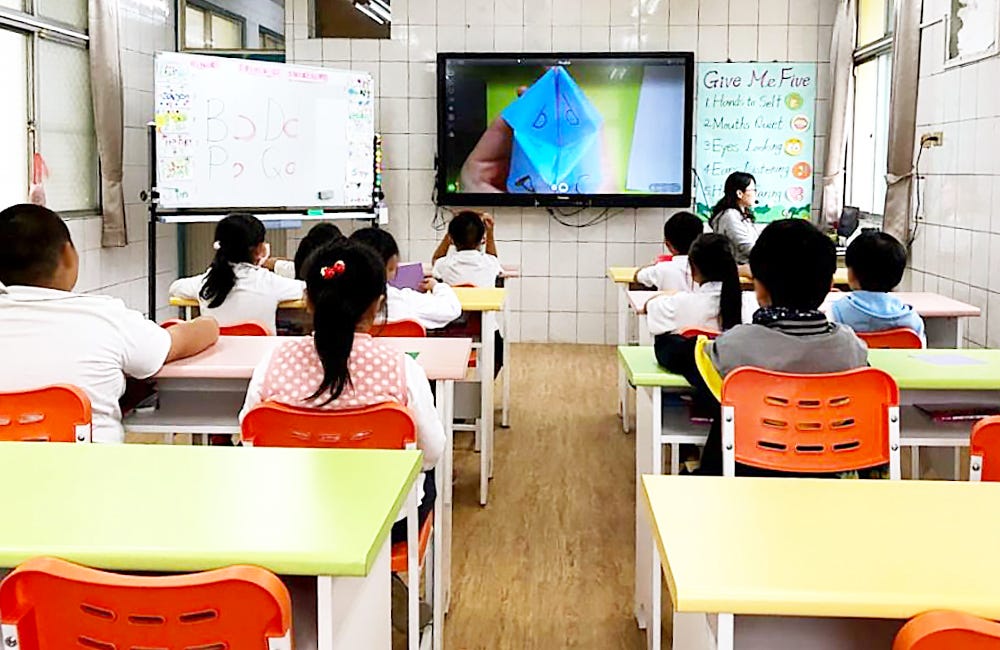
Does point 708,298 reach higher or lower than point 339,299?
lower

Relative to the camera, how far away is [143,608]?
127cm

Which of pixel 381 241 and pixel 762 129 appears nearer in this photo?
pixel 381 241

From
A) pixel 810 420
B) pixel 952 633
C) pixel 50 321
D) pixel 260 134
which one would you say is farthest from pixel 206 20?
pixel 952 633

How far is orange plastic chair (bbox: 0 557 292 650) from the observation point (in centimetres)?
127

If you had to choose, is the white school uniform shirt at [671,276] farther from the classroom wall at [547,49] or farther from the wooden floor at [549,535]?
→ the classroom wall at [547,49]

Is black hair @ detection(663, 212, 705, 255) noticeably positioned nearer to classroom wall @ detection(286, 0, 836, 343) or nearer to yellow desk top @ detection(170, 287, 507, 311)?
yellow desk top @ detection(170, 287, 507, 311)

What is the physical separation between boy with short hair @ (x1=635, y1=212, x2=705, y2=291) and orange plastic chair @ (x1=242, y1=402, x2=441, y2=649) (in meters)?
2.91

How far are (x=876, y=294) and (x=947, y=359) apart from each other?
33.4 inches

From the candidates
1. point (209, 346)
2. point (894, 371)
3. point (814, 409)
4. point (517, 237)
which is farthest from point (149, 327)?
point (517, 237)

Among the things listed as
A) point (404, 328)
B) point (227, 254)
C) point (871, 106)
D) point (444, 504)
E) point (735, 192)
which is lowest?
point (444, 504)

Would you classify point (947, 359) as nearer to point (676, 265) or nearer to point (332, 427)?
point (332, 427)

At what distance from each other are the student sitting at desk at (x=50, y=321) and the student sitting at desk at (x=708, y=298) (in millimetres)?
1754

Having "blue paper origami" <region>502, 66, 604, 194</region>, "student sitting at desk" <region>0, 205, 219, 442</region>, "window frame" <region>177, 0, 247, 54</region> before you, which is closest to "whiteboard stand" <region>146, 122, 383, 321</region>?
"blue paper origami" <region>502, 66, 604, 194</region>

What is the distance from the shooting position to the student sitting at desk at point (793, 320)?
8.29ft
